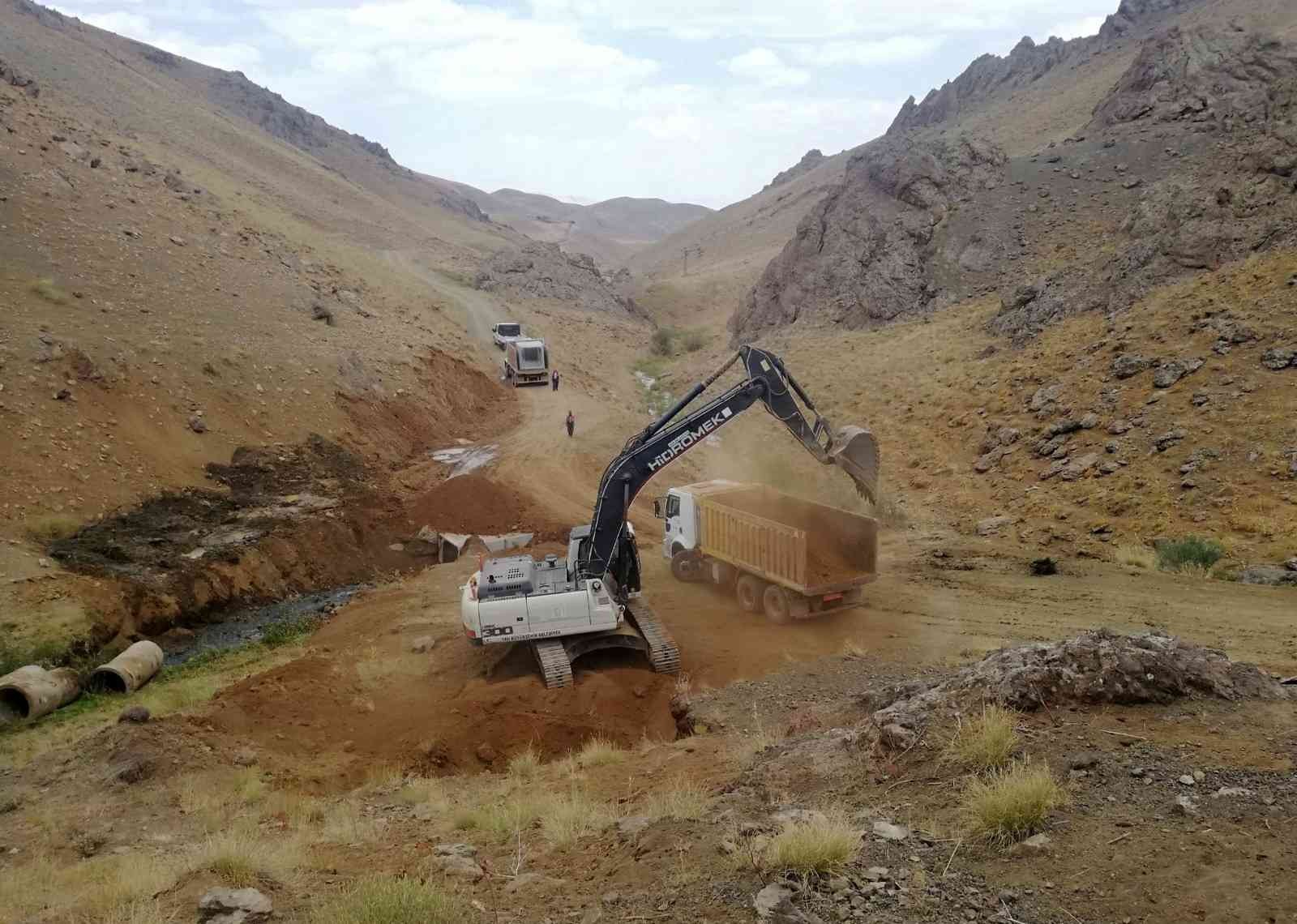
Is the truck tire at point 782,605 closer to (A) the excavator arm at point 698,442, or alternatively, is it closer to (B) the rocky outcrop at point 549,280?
(A) the excavator arm at point 698,442

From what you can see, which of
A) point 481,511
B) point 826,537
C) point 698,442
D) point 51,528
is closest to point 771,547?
point 826,537

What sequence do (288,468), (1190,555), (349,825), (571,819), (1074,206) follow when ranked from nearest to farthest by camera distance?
(571,819) < (349,825) < (1190,555) < (288,468) < (1074,206)

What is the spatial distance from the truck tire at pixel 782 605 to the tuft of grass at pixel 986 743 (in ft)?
26.6

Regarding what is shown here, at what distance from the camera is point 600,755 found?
38.9 feet

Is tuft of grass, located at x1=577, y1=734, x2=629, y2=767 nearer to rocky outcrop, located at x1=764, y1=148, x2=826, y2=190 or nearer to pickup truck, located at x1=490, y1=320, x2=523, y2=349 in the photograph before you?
pickup truck, located at x1=490, y1=320, x2=523, y2=349

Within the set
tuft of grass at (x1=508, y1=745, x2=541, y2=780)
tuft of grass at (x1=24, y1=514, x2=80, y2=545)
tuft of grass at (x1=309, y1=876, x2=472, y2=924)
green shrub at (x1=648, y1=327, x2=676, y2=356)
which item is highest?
green shrub at (x1=648, y1=327, x2=676, y2=356)

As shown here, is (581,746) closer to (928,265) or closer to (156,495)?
(156,495)

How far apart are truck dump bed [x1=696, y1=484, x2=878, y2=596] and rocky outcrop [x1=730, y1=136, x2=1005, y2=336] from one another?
1085 inches

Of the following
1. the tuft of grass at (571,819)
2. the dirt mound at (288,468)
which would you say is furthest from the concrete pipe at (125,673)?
the tuft of grass at (571,819)

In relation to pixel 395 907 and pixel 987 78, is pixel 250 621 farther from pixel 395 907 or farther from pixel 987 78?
pixel 987 78

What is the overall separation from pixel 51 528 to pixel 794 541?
1606 centimetres

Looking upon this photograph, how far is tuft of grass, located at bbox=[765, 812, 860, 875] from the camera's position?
21.3 ft

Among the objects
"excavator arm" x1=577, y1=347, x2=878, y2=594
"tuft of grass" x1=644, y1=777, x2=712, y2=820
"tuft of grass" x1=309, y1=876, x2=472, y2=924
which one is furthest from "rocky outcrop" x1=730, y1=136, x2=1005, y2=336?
"tuft of grass" x1=309, y1=876, x2=472, y2=924

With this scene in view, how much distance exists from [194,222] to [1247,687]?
43.1m
